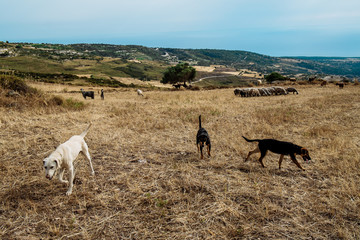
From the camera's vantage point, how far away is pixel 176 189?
4.41 meters

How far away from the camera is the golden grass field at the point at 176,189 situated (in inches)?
130

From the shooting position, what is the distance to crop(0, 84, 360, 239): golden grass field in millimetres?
3309

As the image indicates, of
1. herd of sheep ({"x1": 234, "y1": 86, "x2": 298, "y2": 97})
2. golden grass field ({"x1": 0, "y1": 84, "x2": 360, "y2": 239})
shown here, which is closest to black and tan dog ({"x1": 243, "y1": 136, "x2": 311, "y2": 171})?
golden grass field ({"x1": 0, "y1": 84, "x2": 360, "y2": 239})

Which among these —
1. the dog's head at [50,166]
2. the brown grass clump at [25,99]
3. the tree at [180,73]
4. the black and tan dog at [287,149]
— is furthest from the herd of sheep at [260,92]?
the tree at [180,73]

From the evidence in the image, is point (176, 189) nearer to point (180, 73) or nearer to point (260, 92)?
point (260, 92)

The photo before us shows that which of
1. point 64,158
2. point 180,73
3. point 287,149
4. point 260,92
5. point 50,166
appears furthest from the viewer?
point 180,73

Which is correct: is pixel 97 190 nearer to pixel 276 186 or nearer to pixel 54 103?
pixel 276 186

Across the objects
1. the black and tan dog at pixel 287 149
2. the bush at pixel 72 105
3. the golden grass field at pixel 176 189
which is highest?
the black and tan dog at pixel 287 149

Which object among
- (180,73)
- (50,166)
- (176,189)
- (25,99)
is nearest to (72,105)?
(25,99)

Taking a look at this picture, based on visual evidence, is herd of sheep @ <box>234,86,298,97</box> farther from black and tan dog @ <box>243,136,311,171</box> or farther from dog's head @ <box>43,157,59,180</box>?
dog's head @ <box>43,157,59,180</box>

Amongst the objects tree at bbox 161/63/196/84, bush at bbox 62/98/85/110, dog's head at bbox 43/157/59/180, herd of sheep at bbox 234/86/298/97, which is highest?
tree at bbox 161/63/196/84

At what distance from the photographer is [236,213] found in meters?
3.60

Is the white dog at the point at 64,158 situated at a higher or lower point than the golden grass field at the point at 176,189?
higher

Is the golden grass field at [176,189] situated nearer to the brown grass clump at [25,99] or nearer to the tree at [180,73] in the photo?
the brown grass clump at [25,99]
